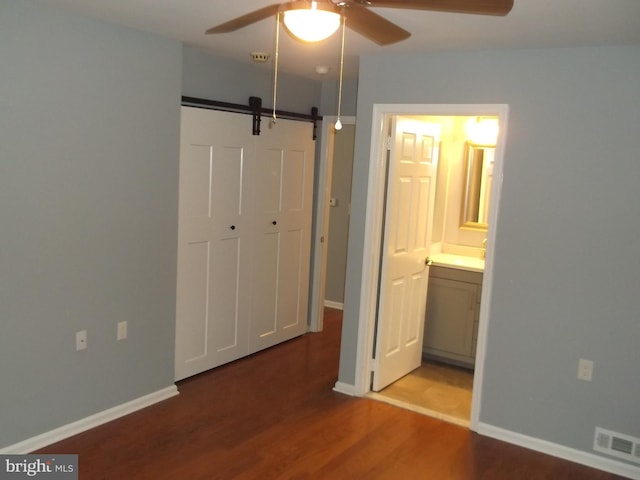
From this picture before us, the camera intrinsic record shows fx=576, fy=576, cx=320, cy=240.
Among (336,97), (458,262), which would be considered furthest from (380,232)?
(336,97)

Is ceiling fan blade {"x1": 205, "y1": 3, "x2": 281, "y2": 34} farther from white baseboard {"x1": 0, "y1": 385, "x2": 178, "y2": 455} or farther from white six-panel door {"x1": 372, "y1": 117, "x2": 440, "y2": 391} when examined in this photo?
white baseboard {"x1": 0, "y1": 385, "x2": 178, "y2": 455}

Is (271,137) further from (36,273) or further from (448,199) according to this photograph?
(36,273)

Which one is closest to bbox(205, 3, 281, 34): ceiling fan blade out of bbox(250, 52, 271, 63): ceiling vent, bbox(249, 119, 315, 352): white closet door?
bbox(250, 52, 271, 63): ceiling vent

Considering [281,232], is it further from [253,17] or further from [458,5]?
[458,5]

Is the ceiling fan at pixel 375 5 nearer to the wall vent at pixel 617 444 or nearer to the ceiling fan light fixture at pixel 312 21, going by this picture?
the ceiling fan light fixture at pixel 312 21

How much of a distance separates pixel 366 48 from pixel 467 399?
2.45 m

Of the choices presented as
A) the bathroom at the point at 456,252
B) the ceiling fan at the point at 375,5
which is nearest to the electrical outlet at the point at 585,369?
the bathroom at the point at 456,252

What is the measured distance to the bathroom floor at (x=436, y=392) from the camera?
3.80 m

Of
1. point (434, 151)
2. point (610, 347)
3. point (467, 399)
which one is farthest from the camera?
point (434, 151)

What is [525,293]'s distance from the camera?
10.9 ft

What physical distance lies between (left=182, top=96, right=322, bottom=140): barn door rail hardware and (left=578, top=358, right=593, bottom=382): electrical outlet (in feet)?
8.87

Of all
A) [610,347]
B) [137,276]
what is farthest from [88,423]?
[610,347]

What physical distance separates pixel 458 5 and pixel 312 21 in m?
0.45

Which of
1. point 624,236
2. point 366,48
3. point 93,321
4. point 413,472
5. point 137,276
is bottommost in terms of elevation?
point 413,472
